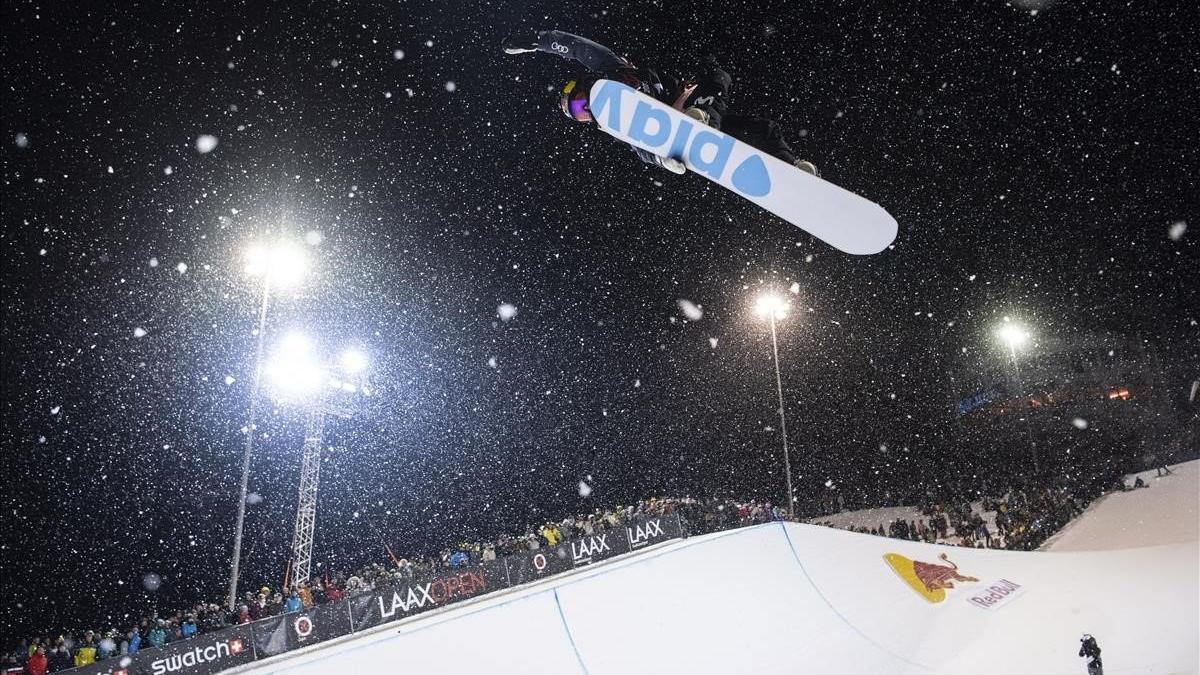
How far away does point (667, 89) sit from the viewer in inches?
225

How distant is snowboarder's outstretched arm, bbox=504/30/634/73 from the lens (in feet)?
18.8

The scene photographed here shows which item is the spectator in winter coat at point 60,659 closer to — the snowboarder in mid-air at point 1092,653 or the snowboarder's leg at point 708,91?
the snowboarder's leg at point 708,91

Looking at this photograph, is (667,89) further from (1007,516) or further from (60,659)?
(1007,516)

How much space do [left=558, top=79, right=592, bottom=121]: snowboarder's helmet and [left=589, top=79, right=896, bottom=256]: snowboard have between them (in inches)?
5.4

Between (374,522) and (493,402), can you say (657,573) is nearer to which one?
(374,522)

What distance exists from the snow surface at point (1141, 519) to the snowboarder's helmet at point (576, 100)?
1742 cm

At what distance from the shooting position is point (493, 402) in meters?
24.6

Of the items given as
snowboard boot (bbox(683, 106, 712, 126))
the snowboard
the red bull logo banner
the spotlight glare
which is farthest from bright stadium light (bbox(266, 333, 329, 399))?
the red bull logo banner

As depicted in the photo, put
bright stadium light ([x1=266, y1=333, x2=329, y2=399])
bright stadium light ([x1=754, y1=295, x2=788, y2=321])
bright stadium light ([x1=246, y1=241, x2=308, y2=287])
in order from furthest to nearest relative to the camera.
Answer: bright stadium light ([x1=754, y1=295, x2=788, y2=321]) → bright stadium light ([x1=266, y1=333, x2=329, y2=399]) → bright stadium light ([x1=246, y1=241, x2=308, y2=287])

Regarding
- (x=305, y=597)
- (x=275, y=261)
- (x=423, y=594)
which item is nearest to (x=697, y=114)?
(x=423, y=594)

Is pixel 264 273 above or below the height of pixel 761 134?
above

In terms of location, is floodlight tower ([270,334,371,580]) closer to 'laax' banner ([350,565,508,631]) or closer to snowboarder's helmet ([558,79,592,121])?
'laax' banner ([350,565,508,631])

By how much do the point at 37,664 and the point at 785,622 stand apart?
10.7m

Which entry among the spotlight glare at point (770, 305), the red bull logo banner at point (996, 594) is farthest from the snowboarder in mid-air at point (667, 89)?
the spotlight glare at point (770, 305)
